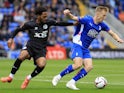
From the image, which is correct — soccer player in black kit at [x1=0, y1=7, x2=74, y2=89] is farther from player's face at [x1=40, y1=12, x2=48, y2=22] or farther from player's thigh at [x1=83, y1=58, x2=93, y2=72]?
player's thigh at [x1=83, y1=58, x2=93, y2=72]

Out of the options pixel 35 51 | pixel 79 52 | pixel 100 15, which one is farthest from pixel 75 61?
pixel 100 15

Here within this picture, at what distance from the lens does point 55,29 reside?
36.5m

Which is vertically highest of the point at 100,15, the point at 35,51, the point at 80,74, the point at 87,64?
the point at 100,15

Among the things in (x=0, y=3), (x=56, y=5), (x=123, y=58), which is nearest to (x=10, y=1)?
(x=0, y=3)

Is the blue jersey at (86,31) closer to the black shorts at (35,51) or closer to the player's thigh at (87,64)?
A: the player's thigh at (87,64)

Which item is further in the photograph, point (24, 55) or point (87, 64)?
point (87, 64)

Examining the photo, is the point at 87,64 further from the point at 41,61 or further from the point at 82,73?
the point at 41,61

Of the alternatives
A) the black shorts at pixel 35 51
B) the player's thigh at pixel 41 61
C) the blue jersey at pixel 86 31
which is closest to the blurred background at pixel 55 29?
the blue jersey at pixel 86 31

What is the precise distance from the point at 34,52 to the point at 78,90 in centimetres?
166

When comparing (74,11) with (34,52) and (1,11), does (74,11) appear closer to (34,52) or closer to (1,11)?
(1,11)

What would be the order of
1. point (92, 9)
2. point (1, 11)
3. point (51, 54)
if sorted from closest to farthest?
point (51, 54)
point (1, 11)
point (92, 9)

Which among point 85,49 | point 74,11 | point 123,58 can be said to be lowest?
point 123,58

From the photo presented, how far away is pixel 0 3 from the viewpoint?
3762 cm

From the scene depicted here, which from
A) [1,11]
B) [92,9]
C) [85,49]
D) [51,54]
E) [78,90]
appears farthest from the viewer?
[92,9]
